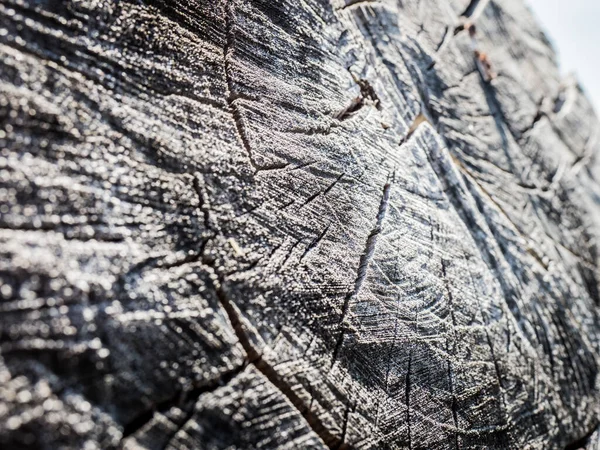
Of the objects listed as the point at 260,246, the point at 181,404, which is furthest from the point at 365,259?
the point at 181,404

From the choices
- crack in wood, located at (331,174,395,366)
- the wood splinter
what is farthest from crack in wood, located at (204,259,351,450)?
the wood splinter

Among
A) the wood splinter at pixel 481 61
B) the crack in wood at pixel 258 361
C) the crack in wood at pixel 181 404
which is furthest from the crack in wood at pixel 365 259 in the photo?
the wood splinter at pixel 481 61

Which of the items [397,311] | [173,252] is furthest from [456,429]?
[173,252]

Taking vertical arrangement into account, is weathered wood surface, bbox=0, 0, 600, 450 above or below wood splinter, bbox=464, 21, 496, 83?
below

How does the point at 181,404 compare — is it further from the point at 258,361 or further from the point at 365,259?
the point at 365,259

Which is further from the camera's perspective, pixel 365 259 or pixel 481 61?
pixel 481 61

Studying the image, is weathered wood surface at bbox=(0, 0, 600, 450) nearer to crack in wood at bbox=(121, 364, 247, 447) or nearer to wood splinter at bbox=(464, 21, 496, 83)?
crack in wood at bbox=(121, 364, 247, 447)

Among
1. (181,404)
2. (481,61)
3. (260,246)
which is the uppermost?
(481,61)

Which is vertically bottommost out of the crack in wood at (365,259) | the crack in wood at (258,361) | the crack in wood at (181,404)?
the crack in wood at (181,404)

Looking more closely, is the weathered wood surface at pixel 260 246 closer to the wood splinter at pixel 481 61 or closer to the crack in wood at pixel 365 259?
the crack in wood at pixel 365 259
